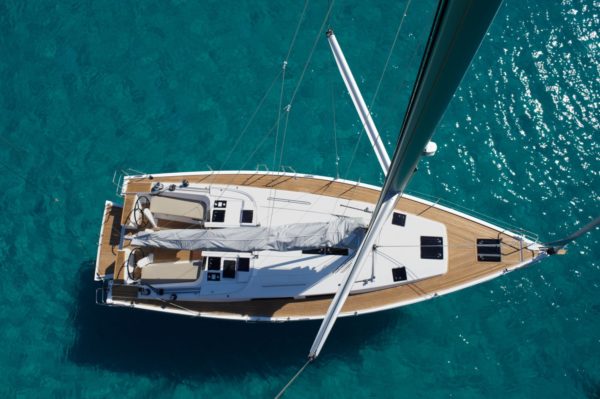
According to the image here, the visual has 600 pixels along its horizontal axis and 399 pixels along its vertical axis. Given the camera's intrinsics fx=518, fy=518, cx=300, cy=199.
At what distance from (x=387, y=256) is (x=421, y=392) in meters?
5.27

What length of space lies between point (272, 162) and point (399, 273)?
22.2 feet

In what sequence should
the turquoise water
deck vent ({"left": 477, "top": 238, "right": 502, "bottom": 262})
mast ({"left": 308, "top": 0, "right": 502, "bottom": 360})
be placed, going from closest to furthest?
mast ({"left": 308, "top": 0, "right": 502, "bottom": 360}) → deck vent ({"left": 477, "top": 238, "right": 502, "bottom": 262}) → the turquoise water

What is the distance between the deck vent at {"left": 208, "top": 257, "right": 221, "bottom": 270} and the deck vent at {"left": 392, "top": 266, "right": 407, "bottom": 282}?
5.53m

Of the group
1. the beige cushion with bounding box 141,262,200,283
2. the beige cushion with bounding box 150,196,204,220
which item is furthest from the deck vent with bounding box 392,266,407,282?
the beige cushion with bounding box 150,196,204,220

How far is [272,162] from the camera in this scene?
65.9 feet

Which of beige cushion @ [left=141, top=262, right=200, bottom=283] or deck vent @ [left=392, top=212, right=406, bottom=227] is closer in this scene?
beige cushion @ [left=141, top=262, right=200, bottom=283]

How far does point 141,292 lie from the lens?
1656 cm

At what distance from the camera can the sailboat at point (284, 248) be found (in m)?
15.7

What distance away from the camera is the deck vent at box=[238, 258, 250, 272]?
53.9 feet

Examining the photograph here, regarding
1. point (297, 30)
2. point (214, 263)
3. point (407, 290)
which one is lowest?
point (407, 290)

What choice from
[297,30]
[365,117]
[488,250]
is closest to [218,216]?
[365,117]

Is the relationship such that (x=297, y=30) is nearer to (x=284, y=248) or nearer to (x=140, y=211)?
(x=140, y=211)

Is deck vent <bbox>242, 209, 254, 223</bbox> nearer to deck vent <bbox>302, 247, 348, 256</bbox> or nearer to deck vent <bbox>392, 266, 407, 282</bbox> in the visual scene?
deck vent <bbox>302, 247, 348, 256</bbox>

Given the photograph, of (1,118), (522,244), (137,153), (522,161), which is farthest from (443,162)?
(1,118)
